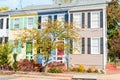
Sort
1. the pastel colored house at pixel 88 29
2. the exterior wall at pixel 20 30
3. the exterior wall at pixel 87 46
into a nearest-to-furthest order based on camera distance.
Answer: the exterior wall at pixel 87 46 → the pastel colored house at pixel 88 29 → the exterior wall at pixel 20 30

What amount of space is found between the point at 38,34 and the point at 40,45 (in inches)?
41.2

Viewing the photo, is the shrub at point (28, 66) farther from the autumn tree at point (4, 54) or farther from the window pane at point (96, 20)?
the window pane at point (96, 20)

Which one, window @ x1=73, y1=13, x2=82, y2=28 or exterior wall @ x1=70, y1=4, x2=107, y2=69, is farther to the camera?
window @ x1=73, y1=13, x2=82, y2=28

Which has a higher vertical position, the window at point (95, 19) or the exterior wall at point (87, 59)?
the window at point (95, 19)

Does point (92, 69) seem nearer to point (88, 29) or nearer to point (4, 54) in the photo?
point (88, 29)

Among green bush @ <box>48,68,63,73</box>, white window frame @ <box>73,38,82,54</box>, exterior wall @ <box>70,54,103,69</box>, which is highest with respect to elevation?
white window frame @ <box>73,38,82,54</box>

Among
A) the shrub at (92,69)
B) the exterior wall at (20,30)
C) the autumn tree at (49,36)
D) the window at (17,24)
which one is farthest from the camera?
the window at (17,24)

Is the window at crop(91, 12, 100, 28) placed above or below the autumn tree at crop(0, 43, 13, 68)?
above

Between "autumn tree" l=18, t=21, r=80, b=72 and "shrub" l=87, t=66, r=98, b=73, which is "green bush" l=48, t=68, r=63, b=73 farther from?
"shrub" l=87, t=66, r=98, b=73

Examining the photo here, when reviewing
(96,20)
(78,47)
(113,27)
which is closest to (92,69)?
(78,47)

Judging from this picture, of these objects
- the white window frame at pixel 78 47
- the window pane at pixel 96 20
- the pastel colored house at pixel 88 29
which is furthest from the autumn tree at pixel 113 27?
the white window frame at pixel 78 47

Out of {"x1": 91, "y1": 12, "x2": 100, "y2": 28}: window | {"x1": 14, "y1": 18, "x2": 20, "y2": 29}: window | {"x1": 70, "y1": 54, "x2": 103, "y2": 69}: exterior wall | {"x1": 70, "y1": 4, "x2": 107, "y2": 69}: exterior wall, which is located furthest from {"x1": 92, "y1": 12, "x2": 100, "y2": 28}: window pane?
{"x1": 14, "y1": 18, "x2": 20, "y2": 29}: window

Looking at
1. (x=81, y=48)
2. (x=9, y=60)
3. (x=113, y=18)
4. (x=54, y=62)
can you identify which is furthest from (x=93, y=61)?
(x=113, y=18)

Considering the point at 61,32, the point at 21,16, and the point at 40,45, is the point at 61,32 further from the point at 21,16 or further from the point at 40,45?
the point at 21,16
